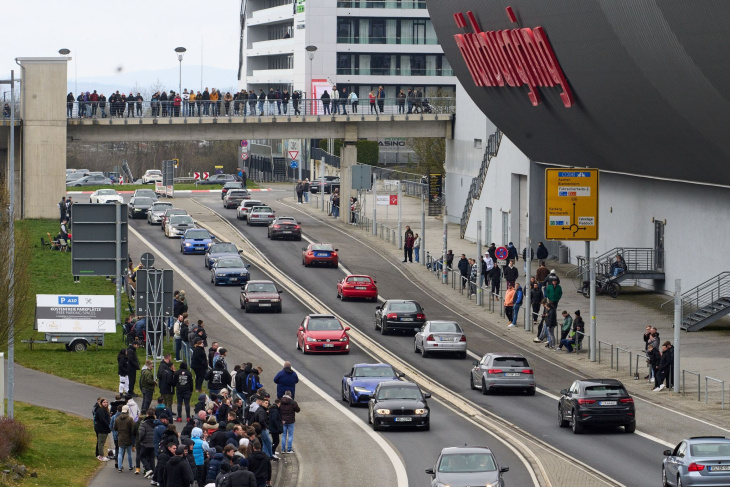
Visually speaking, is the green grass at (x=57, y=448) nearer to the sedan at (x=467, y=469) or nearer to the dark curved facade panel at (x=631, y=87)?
the sedan at (x=467, y=469)

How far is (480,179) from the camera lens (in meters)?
75.8

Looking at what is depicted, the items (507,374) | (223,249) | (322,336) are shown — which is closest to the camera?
(507,374)

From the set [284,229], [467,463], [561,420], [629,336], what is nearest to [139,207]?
[284,229]

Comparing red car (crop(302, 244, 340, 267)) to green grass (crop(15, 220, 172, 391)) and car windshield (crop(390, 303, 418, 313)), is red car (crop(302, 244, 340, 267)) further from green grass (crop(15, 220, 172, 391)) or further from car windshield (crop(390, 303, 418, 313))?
car windshield (crop(390, 303, 418, 313))

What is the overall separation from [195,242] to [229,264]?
8.52 metres

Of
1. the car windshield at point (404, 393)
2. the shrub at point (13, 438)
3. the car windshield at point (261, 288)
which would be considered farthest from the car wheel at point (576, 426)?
the car windshield at point (261, 288)

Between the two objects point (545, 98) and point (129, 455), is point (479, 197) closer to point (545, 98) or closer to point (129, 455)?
point (545, 98)

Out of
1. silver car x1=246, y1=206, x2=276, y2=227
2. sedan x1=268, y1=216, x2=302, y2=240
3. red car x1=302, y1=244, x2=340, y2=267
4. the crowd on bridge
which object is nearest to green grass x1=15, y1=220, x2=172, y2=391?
the crowd on bridge

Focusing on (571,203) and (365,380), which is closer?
(365,380)

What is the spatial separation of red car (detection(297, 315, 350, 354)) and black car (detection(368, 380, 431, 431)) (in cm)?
1165

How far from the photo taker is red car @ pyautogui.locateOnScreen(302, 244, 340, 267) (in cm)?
6328

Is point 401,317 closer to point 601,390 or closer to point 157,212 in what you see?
point 601,390

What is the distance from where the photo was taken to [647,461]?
28.1 m

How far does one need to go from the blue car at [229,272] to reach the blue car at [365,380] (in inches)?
869
